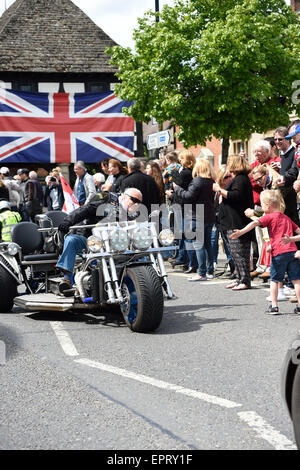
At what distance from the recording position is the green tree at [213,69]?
2281 cm

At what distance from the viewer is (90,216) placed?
8.29 m

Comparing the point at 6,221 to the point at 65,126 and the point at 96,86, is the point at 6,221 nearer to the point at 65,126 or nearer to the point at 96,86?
the point at 65,126

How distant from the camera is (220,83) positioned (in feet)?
73.5

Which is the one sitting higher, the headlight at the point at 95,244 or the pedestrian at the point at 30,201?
the headlight at the point at 95,244

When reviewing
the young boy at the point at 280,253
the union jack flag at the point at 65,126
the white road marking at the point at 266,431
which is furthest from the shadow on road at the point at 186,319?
the union jack flag at the point at 65,126

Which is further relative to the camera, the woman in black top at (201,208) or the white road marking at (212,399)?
the woman in black top at (201,208)

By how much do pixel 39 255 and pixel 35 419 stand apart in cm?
476

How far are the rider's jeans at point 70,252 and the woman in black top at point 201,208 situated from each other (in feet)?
10.4

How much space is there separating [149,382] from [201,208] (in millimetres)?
6299

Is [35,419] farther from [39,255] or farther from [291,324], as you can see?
[39,255]

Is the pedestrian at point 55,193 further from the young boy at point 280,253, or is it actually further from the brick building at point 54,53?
the brick building at point 54,53

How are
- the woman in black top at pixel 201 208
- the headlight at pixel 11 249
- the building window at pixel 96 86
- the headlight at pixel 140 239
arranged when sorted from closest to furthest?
the headlight at pixel 140 239
the headlight at pixel 11 249
the woman in black top at pixel 201 208
the building window at pixel 96 86

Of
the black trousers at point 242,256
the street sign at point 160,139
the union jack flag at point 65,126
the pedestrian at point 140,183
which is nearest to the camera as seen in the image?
the black trousers at point 242,256
